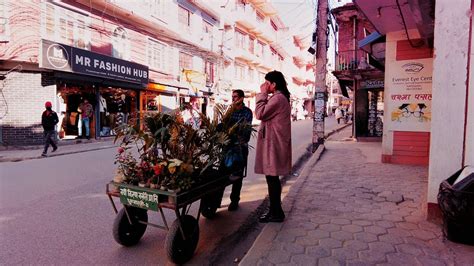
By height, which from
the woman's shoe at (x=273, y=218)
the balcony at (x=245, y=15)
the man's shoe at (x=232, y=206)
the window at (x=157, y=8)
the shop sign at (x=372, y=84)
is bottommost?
the man's shoe at (x=232, y=206)

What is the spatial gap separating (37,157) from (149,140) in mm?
9298

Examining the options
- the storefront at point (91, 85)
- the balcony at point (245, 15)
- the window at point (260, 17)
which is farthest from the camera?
the window at point (260, 17)

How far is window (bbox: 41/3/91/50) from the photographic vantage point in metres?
14.0

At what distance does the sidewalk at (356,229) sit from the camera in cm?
334

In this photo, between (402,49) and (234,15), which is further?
(234,15)

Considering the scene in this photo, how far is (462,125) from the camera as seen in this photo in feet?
13.5

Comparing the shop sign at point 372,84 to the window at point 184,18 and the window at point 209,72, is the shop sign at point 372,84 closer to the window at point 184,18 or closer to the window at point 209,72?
the window at point 184,18

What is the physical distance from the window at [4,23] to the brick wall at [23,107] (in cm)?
140

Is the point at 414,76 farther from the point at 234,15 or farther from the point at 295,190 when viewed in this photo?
the point at 234,15

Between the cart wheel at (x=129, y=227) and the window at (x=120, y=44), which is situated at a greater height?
the window at (x=120, y=44)

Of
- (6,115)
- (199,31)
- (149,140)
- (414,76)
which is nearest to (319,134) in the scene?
(414,76)

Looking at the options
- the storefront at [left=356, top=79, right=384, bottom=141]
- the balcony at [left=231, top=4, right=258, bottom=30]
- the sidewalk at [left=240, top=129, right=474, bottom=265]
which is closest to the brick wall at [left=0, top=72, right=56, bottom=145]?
the sidewalk at [left=240, top=129, right=474, bottom=265]

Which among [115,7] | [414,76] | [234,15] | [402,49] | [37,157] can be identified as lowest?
[37,157]

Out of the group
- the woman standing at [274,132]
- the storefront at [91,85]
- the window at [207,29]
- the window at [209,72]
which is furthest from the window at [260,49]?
the woman standing at [274,132]
